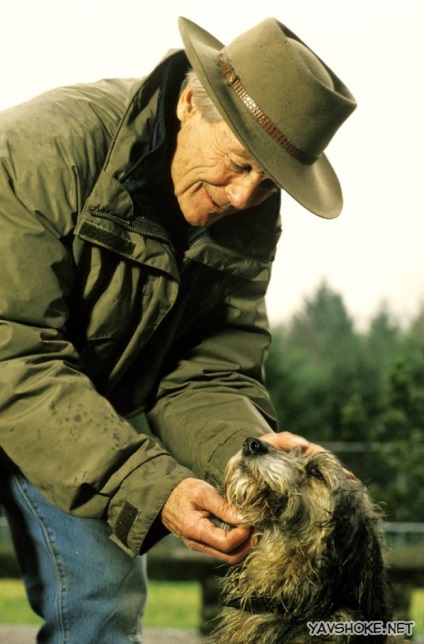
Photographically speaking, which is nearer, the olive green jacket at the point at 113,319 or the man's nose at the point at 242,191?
the olive green jacket at the point at 113,319

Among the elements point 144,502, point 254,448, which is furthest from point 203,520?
point 254,448

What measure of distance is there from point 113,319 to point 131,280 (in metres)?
0.17

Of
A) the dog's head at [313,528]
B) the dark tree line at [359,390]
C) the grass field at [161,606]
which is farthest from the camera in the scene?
the dark tree line at [359,390]

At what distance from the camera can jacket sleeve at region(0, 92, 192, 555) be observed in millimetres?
3617

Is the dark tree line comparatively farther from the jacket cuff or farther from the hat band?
the jacket cuff

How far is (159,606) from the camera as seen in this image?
11836 millimetres

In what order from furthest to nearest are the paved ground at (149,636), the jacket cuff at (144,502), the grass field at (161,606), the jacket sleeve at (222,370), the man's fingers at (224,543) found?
the grass field at (161,606)
the paved ground at (149,636)
the jacket sleeve at (222,370)
the jacket cuff at (144,502)
the man's fingers at (224,543)

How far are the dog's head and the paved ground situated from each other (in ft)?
13.5

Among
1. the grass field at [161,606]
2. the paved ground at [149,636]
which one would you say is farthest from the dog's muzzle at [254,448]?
the grass field at [161,606]

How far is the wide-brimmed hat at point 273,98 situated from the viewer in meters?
3.93

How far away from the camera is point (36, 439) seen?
146 inches

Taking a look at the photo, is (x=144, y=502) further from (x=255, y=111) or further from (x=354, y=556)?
(x=255, y=111)

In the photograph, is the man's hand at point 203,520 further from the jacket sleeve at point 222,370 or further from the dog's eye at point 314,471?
the jacket sleeve at point 222,370

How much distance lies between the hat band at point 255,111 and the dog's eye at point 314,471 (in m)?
1.18
